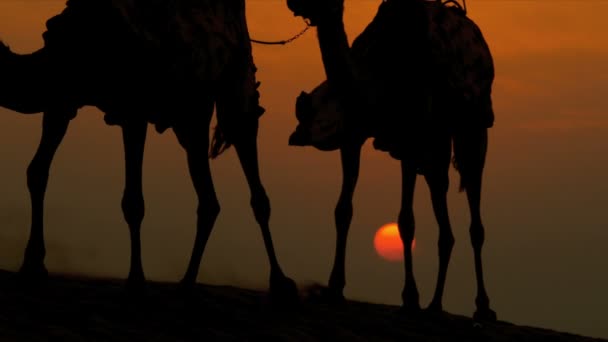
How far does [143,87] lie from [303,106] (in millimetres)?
3126

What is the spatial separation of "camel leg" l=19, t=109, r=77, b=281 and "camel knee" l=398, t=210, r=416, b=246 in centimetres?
380

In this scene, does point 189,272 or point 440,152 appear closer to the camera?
point 189,272

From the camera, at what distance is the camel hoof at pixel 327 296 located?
14.3m

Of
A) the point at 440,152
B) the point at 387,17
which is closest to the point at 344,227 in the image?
the point at 440,152

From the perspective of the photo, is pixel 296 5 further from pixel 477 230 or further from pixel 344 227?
pixel 477 230

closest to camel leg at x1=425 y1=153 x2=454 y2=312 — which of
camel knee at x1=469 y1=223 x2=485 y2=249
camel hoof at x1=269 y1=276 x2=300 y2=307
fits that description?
camel knee at x1=469 y1=223 x2=485 y2=249

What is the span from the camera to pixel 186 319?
11.8 m

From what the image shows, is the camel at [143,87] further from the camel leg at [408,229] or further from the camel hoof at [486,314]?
the camel hoof at [486,314]

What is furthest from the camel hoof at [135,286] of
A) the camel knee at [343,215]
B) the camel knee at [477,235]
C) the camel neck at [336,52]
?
the camel knee at [477,235]

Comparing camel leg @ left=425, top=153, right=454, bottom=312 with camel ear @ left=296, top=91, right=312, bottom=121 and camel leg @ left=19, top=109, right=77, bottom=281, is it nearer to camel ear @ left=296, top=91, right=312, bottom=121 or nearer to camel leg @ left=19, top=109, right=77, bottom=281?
camel ear @ left=296, top=91, right=312, bottom=121

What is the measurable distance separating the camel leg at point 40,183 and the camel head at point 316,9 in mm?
2291

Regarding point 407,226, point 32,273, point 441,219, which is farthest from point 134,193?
point 441,219

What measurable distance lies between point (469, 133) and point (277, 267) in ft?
12.1

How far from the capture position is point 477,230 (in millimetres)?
16188
